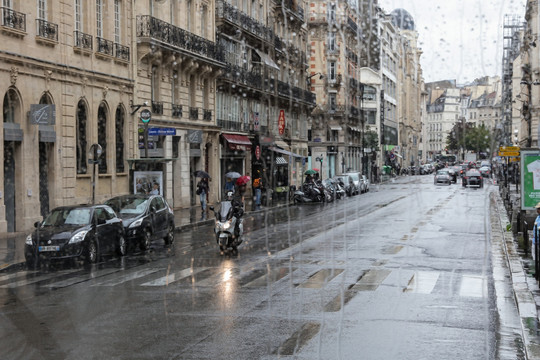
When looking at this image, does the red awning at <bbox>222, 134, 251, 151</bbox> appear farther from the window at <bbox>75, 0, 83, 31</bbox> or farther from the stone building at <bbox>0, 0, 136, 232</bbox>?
the window at <bbox>75, 0, 83, 31</bbox>

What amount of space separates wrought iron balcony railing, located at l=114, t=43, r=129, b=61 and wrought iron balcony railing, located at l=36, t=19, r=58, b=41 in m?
5.17

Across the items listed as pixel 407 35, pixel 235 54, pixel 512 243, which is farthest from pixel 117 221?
pixel 407 35

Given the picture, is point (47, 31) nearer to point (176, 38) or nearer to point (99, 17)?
point (99, 17)

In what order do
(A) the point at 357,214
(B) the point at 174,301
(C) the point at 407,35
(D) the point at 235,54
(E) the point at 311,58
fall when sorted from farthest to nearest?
(C) the point at 407,35, (E) the point at 311,58, (D) the point at 235,54, (A) the point at 357,214, (B) the point at 174,301

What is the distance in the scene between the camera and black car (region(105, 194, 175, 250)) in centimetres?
2072

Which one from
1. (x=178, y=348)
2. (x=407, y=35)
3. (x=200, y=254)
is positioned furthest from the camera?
(x=407, y=35)

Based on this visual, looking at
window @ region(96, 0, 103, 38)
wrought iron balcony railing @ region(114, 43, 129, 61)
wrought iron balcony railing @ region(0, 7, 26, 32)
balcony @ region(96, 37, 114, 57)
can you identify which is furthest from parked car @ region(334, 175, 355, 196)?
wrought iron balcony railing @ region(0, 7, 26, 32)

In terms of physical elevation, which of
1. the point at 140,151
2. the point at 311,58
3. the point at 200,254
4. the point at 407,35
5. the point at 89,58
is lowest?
the point at 200,254

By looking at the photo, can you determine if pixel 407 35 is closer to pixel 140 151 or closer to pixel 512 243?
pixel 140 151

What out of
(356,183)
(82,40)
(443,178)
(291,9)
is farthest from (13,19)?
(443,178)

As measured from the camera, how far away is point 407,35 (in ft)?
454

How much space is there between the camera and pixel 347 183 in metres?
52.8

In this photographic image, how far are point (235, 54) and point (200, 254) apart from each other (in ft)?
98.6

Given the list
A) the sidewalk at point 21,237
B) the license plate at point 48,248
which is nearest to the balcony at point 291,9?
the sidewalk at point 21,237
